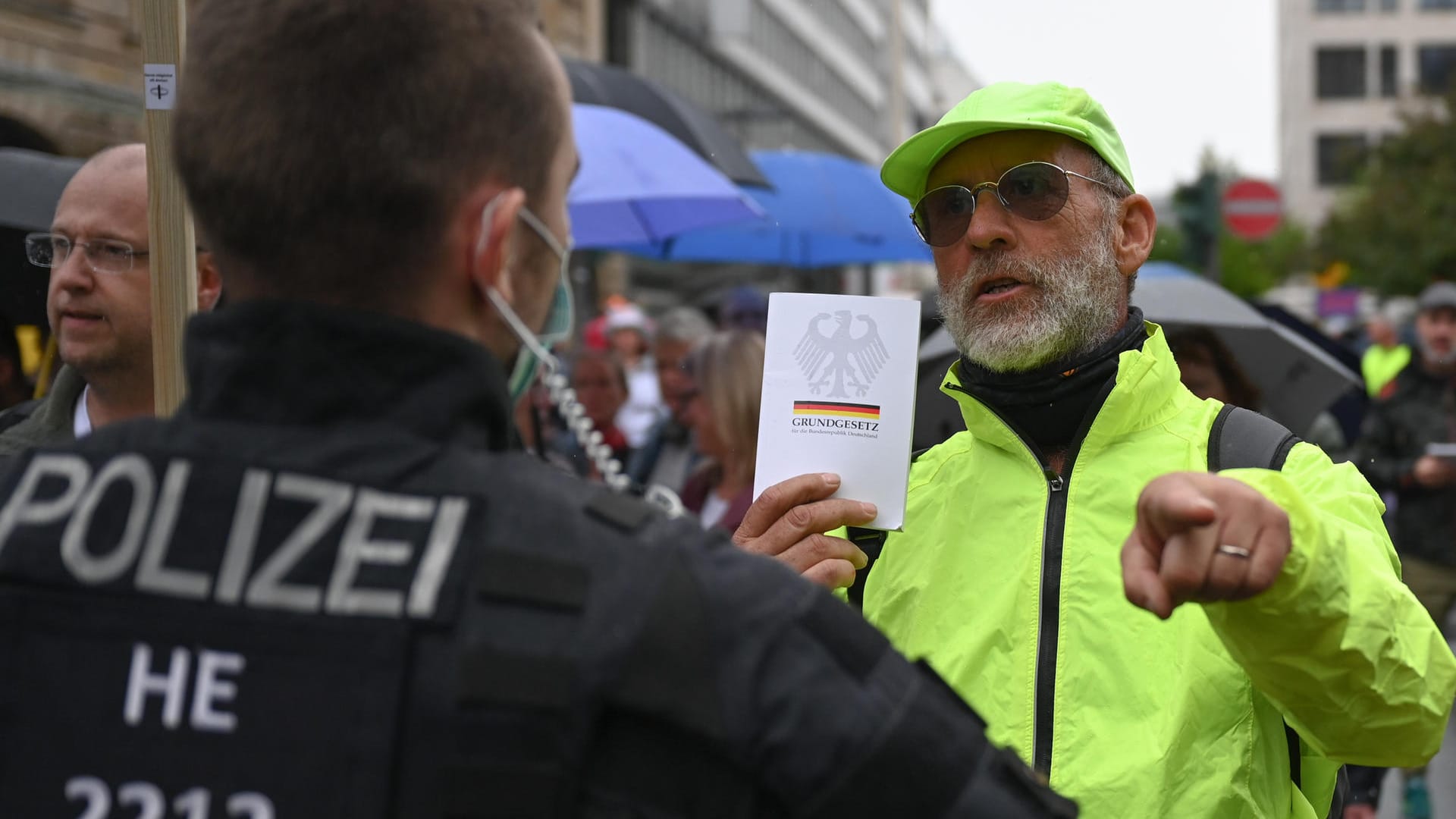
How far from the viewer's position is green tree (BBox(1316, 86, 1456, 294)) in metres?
37.5

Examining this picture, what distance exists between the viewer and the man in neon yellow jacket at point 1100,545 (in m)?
1.83

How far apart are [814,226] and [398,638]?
829 cm

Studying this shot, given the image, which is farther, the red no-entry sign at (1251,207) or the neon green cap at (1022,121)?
the red no-entry sign at (1251,207)

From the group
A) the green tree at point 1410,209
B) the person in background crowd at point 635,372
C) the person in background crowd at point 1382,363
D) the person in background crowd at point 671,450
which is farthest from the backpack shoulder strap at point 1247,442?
the green tree at point 1410,209

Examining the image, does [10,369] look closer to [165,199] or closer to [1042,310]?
[165,199]

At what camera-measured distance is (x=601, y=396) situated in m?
8.51

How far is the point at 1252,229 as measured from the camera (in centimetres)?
1356

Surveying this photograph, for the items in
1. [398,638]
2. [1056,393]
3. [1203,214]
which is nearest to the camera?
[398,638]

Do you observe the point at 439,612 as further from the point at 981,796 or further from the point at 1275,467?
the point at 1275,467

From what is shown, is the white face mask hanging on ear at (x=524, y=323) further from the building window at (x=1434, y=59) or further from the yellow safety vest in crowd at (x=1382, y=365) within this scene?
the building window at (x=1434, y=59)

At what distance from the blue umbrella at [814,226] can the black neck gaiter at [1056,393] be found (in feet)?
19.9

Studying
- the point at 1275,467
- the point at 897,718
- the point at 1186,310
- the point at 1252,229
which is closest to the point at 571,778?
the point at 897,718

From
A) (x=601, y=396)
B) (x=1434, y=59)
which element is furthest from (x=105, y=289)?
(x=1434, y=59)

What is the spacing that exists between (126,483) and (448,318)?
331mm
